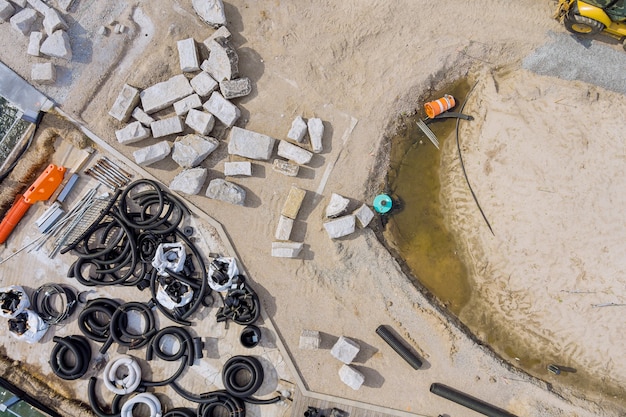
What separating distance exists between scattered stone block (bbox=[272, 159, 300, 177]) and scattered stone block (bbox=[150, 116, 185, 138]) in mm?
2444

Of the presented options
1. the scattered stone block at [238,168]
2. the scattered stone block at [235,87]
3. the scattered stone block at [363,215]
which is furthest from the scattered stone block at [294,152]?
the scattered stone block at [363,215]

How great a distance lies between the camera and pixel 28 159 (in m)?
10.7

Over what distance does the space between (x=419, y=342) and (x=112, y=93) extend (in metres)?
9.53

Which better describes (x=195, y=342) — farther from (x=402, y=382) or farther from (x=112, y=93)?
(x=112, y=93)

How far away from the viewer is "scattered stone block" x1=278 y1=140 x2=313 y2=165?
33.4 feet

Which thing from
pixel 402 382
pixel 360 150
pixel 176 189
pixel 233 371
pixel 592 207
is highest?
pixel 592 207

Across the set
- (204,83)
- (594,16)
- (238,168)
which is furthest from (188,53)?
(594,16)

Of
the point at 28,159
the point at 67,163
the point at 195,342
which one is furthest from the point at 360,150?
the point at 28,159

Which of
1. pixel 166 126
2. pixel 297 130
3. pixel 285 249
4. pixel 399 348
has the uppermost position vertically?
pixel 297 130

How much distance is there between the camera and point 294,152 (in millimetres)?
10211

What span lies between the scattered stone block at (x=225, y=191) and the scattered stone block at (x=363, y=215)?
2734 millimetres

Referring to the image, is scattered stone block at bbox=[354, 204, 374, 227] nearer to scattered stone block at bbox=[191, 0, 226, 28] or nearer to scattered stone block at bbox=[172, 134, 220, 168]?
scattered stone block at bbox=[172, 134, 220, 168]

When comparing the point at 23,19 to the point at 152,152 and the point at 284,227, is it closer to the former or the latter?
the point at 152,152

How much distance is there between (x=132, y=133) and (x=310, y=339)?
638 cm
